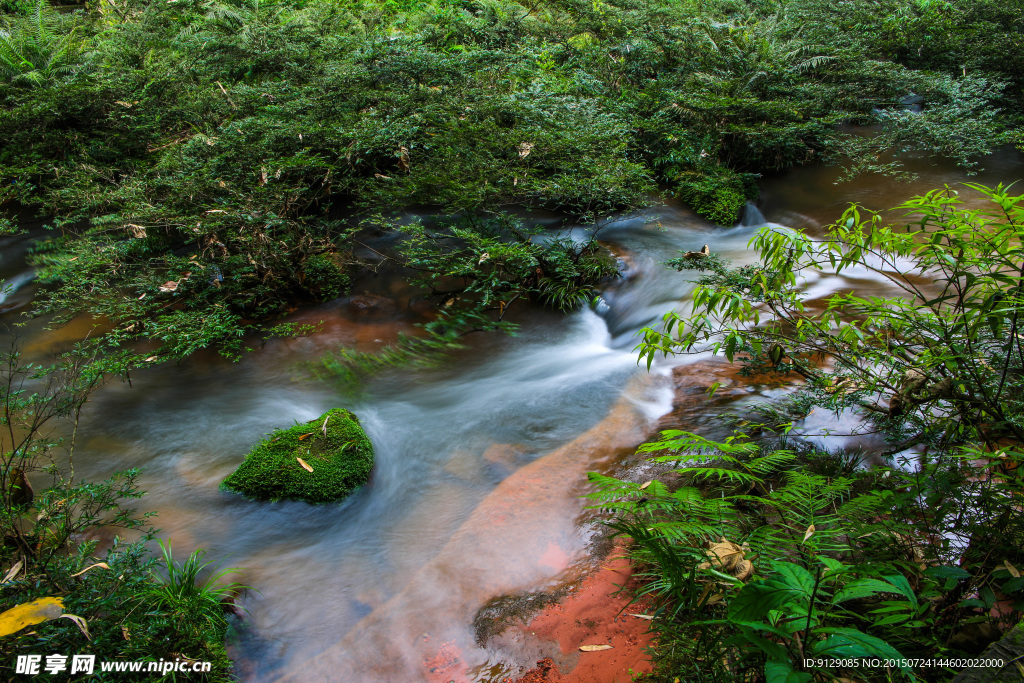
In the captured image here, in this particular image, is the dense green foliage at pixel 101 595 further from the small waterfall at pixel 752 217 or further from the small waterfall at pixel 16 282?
the small waterfall at pixel 752 217

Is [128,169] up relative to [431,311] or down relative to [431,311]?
up

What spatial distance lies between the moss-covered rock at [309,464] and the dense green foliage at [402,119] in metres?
2.09

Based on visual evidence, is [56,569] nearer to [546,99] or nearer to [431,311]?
[431,311]

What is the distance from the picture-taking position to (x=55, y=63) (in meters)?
10.5

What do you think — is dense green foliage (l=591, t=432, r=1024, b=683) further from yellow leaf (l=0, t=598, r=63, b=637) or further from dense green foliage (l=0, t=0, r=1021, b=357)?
dense green foliage (l=0, t=0, r=1021, b=357)

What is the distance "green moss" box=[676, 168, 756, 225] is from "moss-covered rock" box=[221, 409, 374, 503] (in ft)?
22.3

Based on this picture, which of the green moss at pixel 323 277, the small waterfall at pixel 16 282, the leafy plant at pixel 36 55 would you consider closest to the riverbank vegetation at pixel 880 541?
the green moss at pixel 323 277

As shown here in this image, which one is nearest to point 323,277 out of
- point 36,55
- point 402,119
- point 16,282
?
point 402,119

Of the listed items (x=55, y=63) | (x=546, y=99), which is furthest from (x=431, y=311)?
(x=55, y=63)

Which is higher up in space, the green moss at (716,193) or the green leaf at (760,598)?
the green moss at (716,193)

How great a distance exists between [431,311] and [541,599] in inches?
183

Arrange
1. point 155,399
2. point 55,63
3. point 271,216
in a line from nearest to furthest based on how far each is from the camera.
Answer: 1. point 155,399
2. point 271,216
3. point 55,63

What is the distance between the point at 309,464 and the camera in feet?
15.1

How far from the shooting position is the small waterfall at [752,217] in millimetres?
8844
